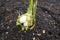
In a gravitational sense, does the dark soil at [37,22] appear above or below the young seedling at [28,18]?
below

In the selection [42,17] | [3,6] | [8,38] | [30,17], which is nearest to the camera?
[30,17]

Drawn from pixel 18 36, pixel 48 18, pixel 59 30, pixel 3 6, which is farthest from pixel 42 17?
pixel 3 6

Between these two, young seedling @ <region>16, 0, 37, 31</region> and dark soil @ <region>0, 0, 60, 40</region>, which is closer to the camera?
young seedling @ <region>16, 0, 37, 31</region>

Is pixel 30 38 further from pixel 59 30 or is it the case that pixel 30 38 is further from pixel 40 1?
pixel 40 1

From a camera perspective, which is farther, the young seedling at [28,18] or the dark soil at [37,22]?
the dark soil at [37,22]

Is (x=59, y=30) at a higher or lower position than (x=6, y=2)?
lower

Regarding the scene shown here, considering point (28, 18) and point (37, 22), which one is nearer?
point (28, 18)

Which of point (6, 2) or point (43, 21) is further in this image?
point (6, 2)

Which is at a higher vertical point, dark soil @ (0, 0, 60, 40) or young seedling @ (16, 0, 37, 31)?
young seedling @ (16, 0, 37, 31)
